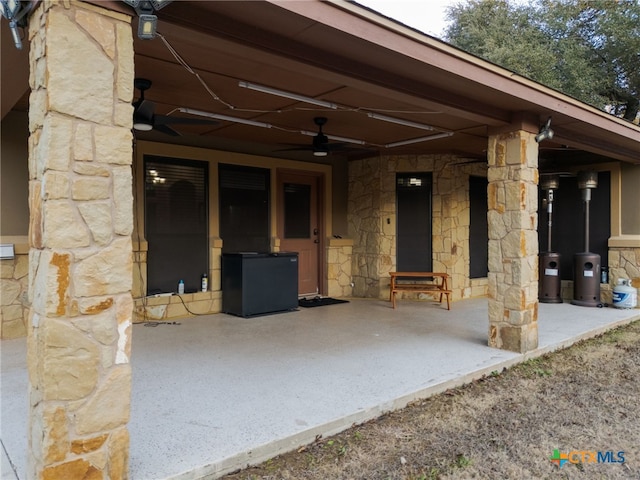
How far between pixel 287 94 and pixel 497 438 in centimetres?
297

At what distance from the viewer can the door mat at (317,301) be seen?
648cm

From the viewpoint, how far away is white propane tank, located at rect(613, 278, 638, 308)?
645 centimetres

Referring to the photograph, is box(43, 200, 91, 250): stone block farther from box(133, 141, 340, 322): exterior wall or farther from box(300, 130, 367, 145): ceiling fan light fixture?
box(300, 130, 367, 145): ceiling fan light fixture

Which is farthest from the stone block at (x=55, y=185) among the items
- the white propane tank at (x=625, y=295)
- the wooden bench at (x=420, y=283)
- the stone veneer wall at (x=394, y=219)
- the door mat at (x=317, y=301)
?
the white propane tank at (x=625, y=295)

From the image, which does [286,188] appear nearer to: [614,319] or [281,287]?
[281,287]

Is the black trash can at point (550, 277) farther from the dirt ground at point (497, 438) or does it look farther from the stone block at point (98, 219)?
the stone block at point (98, 219)

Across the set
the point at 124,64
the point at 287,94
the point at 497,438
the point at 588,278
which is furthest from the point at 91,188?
the point at 588,278

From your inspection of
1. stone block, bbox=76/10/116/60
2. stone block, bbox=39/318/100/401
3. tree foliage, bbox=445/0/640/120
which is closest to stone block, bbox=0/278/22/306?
stone block, bbox=39/318/100/401

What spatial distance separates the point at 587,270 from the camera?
21.8 ft

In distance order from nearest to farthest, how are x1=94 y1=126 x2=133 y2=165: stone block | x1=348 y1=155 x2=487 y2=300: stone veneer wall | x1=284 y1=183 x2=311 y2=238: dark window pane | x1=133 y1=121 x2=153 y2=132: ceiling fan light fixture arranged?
x1=94 y1=126 x2=133 y2=165: stone block < x1=133 y1=121 x2=153 y2=132: ceiling fan light fixture < x1=284 y1=183 x2=311 y2=238: dark window pane < x1=348 y1=155 x2=487 y2=300: stone veneer wall

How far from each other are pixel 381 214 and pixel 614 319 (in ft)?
11.3

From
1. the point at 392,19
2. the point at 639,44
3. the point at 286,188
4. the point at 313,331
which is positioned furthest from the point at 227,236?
the point at 639,44

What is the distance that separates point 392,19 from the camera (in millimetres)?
2684

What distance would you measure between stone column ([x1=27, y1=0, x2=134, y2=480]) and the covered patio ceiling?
28cm
